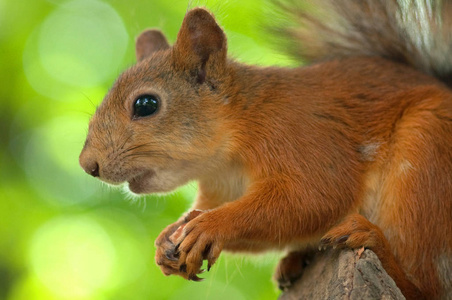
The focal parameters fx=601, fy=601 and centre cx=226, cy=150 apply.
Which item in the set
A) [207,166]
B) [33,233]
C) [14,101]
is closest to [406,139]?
[207,166]

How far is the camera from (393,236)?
2244 millimetres

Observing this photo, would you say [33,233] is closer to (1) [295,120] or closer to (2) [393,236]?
(1) [295,120]

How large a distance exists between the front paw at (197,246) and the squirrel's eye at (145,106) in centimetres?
51

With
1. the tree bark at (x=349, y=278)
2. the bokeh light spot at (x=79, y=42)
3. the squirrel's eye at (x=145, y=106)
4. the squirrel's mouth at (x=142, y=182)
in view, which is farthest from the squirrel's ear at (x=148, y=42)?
the bokeh light spot at (x=79, y=42)

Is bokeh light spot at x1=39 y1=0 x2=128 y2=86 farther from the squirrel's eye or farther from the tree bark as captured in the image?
the tree bark

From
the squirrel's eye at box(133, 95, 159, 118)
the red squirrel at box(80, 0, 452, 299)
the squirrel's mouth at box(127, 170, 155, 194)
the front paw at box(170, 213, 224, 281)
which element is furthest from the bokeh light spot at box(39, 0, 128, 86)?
the front paw at box(170, 213, 224, 281)

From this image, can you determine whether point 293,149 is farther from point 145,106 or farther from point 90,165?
point 90,165

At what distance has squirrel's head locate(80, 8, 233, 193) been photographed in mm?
2330

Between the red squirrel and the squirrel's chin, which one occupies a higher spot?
the red squirrel

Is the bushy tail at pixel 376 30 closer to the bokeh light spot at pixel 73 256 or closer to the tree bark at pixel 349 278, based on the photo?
the tree bark at pixel 349 278

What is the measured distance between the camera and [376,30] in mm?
2822

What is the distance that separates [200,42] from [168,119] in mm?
353

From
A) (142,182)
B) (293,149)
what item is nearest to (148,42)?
(142,182)

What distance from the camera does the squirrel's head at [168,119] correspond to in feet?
7.64
